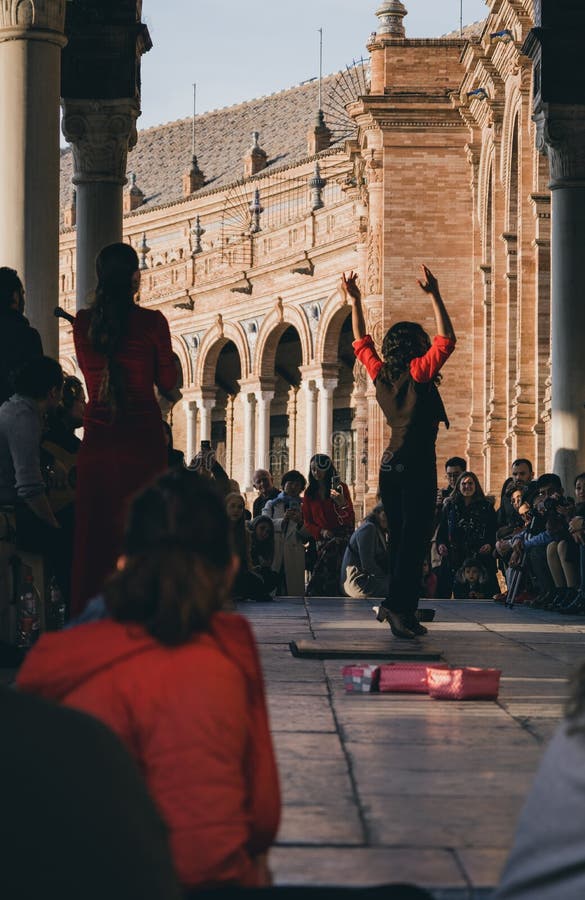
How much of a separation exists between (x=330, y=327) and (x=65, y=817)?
42.6 m

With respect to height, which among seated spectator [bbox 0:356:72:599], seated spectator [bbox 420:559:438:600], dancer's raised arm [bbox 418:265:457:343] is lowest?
seated spectator [bbox 420:559:438:600]

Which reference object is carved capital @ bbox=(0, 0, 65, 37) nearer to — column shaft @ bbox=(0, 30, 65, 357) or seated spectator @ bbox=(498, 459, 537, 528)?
column shaft @ bbox=(0, 30, 65, 357)

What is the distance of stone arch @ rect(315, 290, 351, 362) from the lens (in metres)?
43.6

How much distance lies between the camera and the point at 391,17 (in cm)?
3381

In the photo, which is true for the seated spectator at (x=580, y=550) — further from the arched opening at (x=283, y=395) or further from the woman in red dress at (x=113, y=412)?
the arched opening at (x=283, y=395)

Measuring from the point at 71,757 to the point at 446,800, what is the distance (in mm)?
2403

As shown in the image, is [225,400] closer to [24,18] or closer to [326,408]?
[326,408]

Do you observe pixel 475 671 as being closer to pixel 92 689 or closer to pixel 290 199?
pixel 92 689

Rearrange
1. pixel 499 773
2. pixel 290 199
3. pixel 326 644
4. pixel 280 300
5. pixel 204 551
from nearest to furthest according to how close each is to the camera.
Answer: pixel 204 551
pixel 499 773
pixel 326 644
pixel 280 300
pixel 290 199

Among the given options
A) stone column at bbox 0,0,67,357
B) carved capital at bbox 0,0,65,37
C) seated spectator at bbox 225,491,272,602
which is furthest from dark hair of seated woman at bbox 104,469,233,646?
seated spectator at bbox 225,491,272,602

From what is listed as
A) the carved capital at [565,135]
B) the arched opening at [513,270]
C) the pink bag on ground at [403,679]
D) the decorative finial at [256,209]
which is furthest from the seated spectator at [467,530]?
the decorative finial at [256,209]

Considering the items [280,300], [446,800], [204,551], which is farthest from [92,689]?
[280,300]

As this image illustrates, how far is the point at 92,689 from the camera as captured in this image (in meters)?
3.13

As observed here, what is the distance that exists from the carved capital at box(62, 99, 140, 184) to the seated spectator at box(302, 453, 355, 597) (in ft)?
10.7
